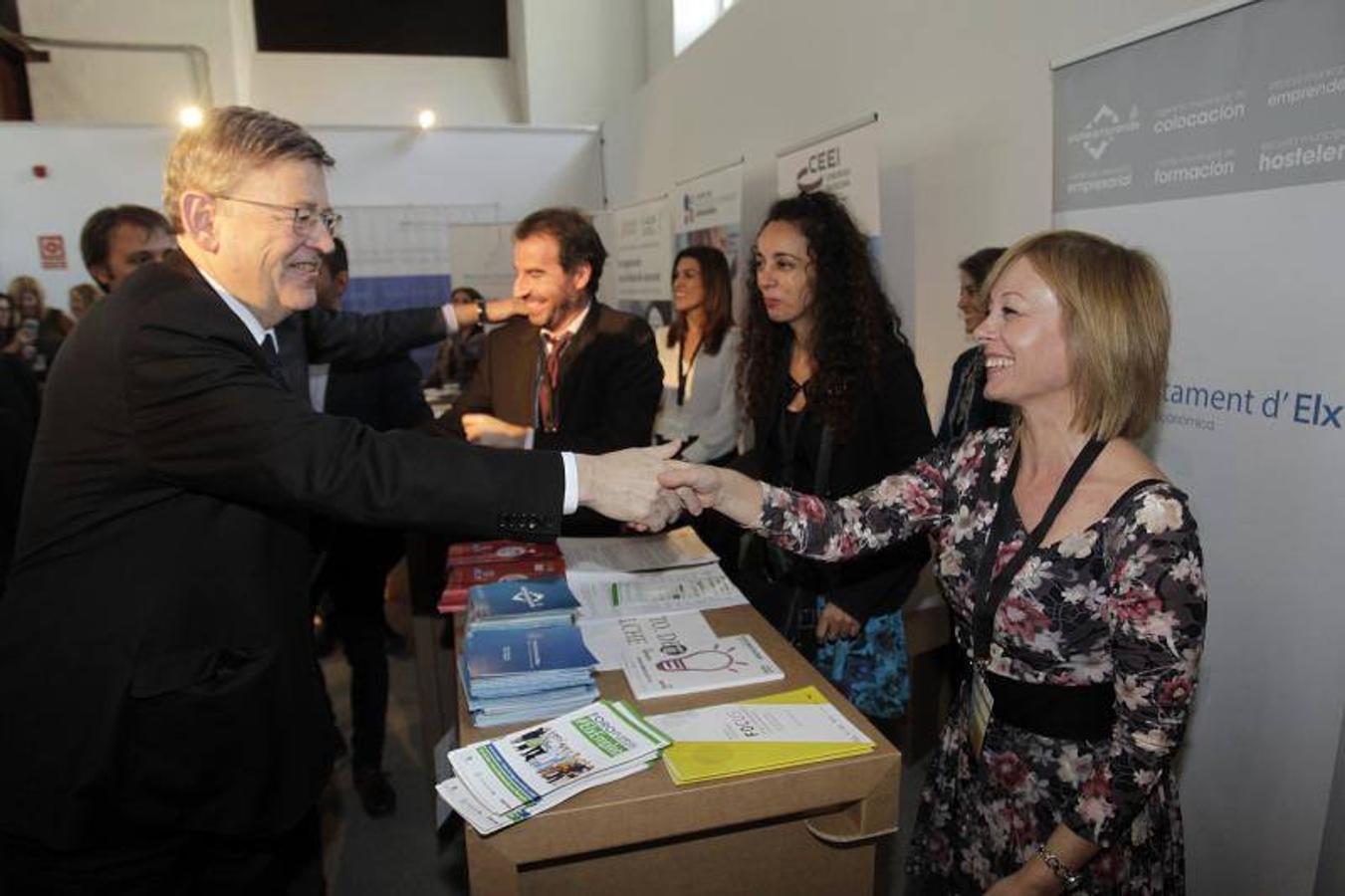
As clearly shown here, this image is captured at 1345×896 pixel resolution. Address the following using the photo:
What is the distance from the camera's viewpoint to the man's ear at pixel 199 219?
1.40 metres

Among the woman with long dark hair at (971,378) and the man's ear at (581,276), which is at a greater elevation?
the man's ear at (581,276)

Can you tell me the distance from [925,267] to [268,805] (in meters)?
3.12

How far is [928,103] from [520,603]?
111 inches

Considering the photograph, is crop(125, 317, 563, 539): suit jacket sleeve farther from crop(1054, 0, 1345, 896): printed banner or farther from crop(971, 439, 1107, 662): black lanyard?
crop(1054, 0, 1345, 896): printed banner

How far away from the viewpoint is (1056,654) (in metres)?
1.34

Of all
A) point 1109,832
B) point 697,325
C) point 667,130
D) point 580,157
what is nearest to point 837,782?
point 1109,832

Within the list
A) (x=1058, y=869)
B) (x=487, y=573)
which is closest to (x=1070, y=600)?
(x=1058, y=869)

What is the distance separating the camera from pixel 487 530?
1.37 metres

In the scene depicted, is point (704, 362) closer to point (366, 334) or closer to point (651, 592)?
point (366, 334)

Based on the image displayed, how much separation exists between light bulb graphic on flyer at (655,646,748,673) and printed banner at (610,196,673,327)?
421 cm

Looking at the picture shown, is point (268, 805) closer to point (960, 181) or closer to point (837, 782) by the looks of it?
point (837, 782)

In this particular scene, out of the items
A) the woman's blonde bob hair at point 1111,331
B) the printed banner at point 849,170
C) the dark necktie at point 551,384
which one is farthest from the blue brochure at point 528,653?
the printed banner at point 849,170

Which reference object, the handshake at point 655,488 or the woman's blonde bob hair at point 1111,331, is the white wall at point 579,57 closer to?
the handshake at point 655,488

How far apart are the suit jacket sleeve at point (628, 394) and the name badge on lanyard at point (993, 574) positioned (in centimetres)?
128
